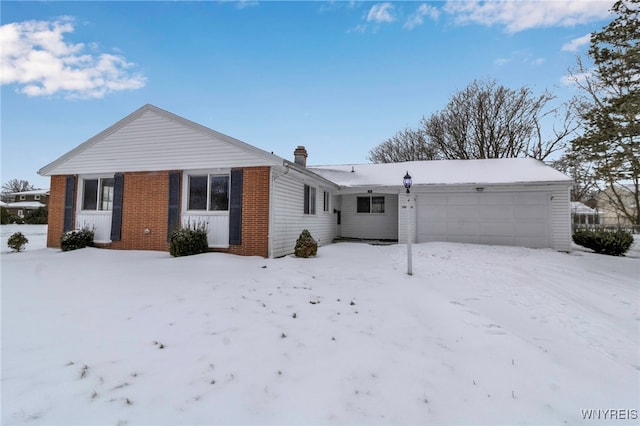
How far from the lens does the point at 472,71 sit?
22.3 meters

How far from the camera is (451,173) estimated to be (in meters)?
14.3

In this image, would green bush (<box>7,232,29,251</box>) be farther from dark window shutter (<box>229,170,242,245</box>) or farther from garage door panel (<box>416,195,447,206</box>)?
garage door panel (<box>416,195,447,206</box>)

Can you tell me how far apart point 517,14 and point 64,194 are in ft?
58.1

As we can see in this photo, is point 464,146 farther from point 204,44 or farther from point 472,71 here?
point 204,44

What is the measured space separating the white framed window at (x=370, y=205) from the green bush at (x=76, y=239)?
465 inches

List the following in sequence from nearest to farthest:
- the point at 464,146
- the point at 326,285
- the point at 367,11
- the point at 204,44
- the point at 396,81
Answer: the point at 326,285 → the point at 367,11 → the point at 204,44 → the point at 396,81 → the point at 464,146

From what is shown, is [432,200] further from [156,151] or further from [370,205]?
[156,151]

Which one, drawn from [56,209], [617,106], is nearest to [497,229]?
[617,106]

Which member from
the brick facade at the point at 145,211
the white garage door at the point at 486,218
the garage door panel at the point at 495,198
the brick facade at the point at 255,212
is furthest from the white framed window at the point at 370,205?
the brick facade at the point at 145,211

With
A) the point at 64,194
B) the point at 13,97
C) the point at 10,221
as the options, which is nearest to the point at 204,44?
the point at 64,194

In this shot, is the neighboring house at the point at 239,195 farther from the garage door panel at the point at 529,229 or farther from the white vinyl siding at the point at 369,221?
the white vinyl siding at the point at 369,221

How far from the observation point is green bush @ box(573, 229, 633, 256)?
37.4 feet

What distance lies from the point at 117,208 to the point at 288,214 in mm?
5979

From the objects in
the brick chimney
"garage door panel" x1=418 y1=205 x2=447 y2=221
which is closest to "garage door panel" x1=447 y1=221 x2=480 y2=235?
"garage door panel" x1=418 y1=205 x2=447 y2=221
